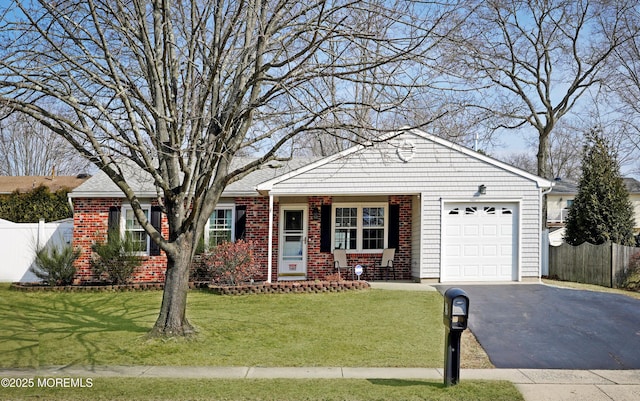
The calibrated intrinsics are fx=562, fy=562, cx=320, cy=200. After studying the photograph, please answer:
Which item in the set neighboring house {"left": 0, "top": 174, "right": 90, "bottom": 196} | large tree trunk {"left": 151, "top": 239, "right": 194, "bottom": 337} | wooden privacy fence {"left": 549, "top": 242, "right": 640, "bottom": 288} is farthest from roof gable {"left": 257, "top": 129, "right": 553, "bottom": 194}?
neighboring house {"left": 0, "top": 174, "right": 90, "bottom": 196}

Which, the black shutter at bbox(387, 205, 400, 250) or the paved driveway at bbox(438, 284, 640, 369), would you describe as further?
the black shutter at bbox(387, 205, 400, 250)

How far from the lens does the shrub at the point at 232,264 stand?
1559cm

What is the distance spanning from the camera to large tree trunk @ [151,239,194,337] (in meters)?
9.67

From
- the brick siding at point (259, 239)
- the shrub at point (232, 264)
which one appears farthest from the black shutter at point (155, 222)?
the shrub at point (232, 264)

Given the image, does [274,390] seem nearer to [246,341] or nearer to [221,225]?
[246,341]

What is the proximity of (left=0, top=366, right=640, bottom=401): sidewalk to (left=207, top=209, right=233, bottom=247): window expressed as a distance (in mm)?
9417

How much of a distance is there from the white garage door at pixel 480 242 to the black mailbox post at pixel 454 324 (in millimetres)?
9364

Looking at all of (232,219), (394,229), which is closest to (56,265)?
(232,219)

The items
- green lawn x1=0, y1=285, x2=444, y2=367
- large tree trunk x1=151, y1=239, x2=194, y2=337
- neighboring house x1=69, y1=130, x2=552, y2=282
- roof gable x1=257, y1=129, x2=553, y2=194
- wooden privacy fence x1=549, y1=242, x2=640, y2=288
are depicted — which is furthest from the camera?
wooden privacy fence x1=549, y1=242, x2=640, y2=288

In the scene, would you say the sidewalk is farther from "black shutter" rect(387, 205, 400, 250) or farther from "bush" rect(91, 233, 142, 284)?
"black shutter" rect(387, 205, 400, 250)

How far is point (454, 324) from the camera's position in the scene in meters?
6.82

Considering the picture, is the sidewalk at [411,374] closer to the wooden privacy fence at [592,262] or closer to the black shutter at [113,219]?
the wooden privacy fence at [592,262]

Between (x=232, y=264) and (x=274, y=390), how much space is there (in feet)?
28.7

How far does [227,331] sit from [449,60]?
620cm
